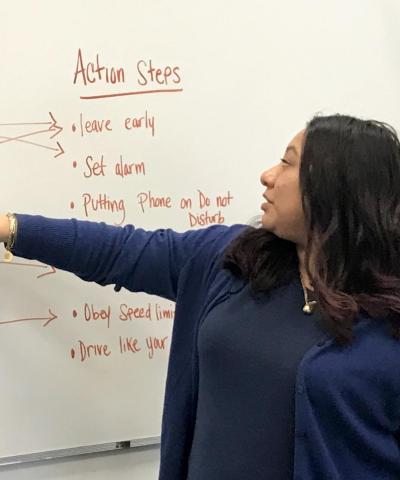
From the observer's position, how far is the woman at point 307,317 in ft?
3.03

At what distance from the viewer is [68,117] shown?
43.3 inches

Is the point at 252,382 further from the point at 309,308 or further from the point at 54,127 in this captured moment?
the point at 54,127

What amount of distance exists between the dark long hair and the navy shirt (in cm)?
4

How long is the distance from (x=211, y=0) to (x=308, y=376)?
65 centimetres

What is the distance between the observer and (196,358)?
103cm

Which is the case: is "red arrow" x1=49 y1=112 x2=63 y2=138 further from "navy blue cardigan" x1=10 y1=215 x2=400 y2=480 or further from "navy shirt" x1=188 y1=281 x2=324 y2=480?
"navy shirt" x1=188 y1=281 x2=324 y2=480

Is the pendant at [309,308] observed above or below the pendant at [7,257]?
below

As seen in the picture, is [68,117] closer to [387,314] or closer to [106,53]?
[106,53]

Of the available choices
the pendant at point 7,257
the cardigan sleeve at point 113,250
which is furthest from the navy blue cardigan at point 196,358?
the pendant at point 7,257

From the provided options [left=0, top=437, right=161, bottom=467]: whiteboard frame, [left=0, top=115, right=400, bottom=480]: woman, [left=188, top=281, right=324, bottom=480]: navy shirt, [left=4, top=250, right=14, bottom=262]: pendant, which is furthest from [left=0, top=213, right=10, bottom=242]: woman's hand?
[left=0, top=437, right=161, bottom=467]: whiteboard frame

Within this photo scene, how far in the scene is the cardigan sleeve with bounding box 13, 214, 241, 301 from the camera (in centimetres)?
96

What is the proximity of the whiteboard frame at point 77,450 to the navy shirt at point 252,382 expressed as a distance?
26 centimetres

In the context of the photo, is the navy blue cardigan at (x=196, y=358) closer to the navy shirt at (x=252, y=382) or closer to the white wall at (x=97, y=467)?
the navy shirt at (x=252, y=382)

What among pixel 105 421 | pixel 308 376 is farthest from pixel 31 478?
pixel 308 376
